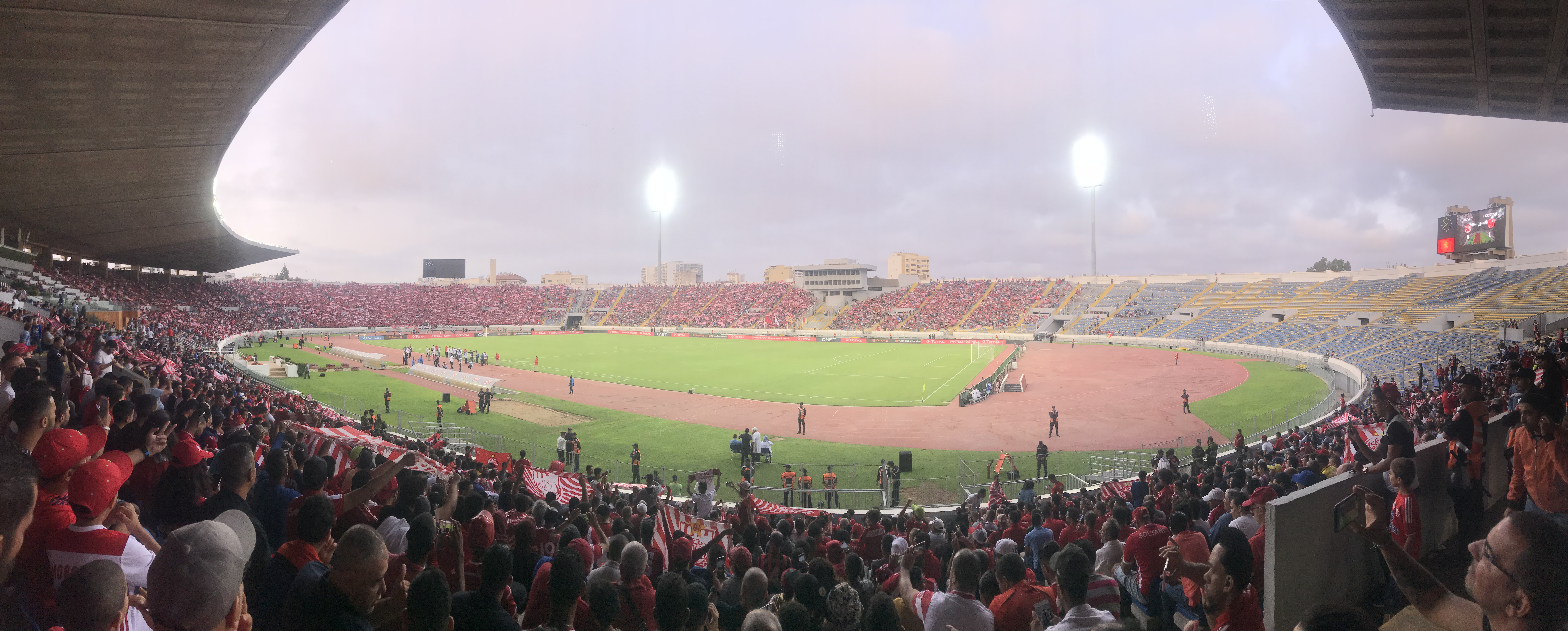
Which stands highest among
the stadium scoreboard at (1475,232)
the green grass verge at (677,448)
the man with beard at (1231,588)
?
the stadium scoreboard at (1475,232)

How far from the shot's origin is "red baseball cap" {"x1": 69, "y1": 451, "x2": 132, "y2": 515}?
3.21 metres

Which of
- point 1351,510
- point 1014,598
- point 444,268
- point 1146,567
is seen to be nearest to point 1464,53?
point 1146,567

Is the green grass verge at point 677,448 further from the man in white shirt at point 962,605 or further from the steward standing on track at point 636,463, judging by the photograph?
the man in white shirt at point 962,605

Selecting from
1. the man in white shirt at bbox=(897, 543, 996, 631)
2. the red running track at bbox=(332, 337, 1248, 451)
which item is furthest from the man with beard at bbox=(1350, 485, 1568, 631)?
the red running track at bbox=(332, 337, 1248, 451)

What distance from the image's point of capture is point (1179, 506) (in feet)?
22.5

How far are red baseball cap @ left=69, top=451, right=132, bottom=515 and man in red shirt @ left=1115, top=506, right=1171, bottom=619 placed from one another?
270 inches

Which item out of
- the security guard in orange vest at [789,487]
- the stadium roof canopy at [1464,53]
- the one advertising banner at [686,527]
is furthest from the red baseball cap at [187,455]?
the stadium roof canopy at [1464,53]

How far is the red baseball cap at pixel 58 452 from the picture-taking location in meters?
3.59

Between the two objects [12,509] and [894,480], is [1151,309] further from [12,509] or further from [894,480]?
[12,509]

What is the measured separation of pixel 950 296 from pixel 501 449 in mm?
76208

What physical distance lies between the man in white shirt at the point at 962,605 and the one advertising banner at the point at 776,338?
220 feet

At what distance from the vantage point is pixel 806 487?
17.5 metres

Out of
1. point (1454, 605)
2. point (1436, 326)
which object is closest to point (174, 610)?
point (1454, 605)

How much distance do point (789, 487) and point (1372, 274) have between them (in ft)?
245
